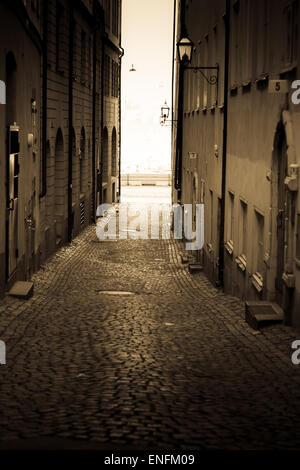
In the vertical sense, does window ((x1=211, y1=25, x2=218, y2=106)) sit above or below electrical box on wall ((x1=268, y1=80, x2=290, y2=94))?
above

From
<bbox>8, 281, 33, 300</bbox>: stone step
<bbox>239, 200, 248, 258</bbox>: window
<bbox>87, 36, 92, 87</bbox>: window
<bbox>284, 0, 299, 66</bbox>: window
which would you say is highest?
<bbox>87, 36, 92, 87</bbox>: window

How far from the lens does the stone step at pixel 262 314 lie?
12.7 m

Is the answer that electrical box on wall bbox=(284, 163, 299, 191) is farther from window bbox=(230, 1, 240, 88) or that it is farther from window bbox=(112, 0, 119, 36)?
window bbox=(112, 0, 119, 36)

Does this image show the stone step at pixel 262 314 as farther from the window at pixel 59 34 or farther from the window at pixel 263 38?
the window at pixel 59 34

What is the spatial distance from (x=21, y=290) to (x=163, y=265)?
9230 millimetres

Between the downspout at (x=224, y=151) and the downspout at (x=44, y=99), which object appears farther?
the downspout at (x=44, y=99)

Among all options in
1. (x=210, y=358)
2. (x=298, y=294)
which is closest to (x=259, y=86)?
(x=298, y=294)

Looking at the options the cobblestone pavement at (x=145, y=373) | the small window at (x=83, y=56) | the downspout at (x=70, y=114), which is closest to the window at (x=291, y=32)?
the cobblestone pavement at (x=145, y=373)

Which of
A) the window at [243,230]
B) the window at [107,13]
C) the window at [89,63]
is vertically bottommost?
the window at [243,230]

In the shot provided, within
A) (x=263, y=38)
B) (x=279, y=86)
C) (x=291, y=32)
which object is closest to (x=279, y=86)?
(x=279, y=86)

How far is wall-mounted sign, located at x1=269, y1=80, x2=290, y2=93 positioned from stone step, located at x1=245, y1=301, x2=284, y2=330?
10.00 feet

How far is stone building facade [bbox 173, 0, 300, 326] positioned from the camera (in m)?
12.5

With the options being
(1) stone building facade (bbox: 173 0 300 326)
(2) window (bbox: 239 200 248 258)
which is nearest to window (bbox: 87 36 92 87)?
(1) stone building facade (bbox: 173 0 300 326)

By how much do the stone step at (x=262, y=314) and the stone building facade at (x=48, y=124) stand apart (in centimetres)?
389
